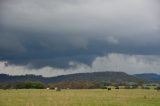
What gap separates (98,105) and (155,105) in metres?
6.93

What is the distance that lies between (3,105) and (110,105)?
494 inches

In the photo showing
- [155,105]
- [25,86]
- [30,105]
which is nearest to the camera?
[30,105]

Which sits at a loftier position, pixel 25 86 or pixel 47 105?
pixel 25 86

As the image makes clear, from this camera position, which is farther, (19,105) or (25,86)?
(25,86)

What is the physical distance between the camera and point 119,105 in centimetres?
4450

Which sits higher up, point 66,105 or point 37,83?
point 37,83

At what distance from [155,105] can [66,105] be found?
10768 mm

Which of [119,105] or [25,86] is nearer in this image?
[119,105]

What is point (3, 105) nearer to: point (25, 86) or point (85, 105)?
point (85, 105)

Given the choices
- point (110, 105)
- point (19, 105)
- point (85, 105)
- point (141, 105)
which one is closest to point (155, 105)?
point (141, 105)

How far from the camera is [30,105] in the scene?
42250 mm

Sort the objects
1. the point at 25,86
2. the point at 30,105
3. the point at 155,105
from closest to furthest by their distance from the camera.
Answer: the point at 30,105
the point at 155,105
the point at 25,86

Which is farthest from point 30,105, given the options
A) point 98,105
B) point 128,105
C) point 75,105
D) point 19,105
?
point 128,105

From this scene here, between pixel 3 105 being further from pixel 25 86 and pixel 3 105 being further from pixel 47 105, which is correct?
pixel 25 86
